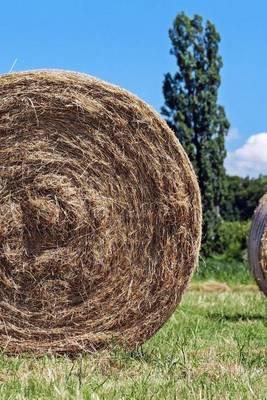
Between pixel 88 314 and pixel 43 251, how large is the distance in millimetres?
551

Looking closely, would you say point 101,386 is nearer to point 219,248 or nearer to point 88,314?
point 88,314

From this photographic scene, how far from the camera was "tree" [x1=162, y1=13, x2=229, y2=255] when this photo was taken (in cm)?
2192

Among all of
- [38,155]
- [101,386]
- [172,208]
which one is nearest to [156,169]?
[172,208]

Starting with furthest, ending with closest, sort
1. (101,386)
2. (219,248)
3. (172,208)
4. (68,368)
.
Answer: (219,248) → (172,208) → (68,368) → (101,386)

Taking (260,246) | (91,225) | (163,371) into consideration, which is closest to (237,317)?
(260,246)

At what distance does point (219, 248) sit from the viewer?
22281 millimetres

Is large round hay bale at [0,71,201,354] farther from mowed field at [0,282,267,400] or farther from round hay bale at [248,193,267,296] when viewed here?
round hay bale at [248,193,267,296]

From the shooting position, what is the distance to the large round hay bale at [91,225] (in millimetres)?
6109

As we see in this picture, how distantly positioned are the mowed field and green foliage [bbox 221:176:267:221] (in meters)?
27.0

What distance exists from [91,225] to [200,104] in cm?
1660

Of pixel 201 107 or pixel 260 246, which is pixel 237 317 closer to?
pixel 260 246

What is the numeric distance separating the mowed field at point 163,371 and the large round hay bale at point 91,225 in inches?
11.3

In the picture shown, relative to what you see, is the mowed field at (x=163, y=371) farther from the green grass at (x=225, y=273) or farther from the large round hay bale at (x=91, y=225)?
the green grass at (x=225, y=273)

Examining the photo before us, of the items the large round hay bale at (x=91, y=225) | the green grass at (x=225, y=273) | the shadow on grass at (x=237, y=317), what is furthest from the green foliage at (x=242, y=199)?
the large round hay bale at (x=91, y=225)
